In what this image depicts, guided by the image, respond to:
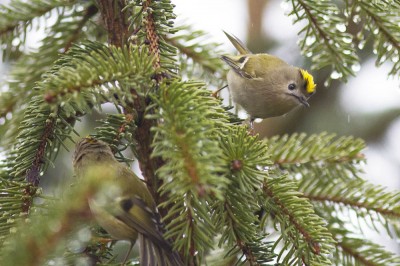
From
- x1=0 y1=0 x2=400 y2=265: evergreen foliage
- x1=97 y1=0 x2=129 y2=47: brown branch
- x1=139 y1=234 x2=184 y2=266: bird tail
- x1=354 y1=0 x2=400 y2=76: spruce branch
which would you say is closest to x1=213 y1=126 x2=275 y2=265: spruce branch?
x1=0 y1=0 x2=400 y2=265: evergreen foliage

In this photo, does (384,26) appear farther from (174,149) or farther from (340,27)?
(174,149)

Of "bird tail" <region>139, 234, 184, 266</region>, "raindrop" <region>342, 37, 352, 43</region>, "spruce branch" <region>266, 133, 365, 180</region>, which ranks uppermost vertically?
"raindrop" <region>342, 37, 352, 43</region>

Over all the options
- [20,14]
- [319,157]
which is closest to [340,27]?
[319,157]

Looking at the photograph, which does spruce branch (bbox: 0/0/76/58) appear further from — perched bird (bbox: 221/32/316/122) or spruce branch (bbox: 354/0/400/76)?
spruce branch (bbox: 354/0/400/76)

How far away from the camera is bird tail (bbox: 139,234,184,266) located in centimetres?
152

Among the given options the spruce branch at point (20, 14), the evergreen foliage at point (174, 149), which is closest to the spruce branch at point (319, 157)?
the evergreen foliage at point (174, 149)

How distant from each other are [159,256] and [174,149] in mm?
467

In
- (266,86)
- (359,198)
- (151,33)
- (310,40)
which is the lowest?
(359,198)

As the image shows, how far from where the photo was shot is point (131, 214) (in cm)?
162

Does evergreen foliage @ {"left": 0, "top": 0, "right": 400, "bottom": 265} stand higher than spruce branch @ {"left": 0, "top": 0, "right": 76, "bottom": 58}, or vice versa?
spruce branch @ {"left": 0, "top": 0, "right": 76, "bottom": 58}

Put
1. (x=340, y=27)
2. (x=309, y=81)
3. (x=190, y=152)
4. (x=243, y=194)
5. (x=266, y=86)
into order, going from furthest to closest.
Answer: (x=266, y=86)
(x=309, y=81)
(x=340, y=27)
(x=243, y=194)
(x=190, y=152)

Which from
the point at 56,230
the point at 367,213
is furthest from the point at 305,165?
the point at 56,230

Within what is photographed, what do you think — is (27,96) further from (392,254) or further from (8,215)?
(392,254)

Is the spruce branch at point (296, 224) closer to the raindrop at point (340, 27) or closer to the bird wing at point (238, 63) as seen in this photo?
the raindrop at point (340, 27)
